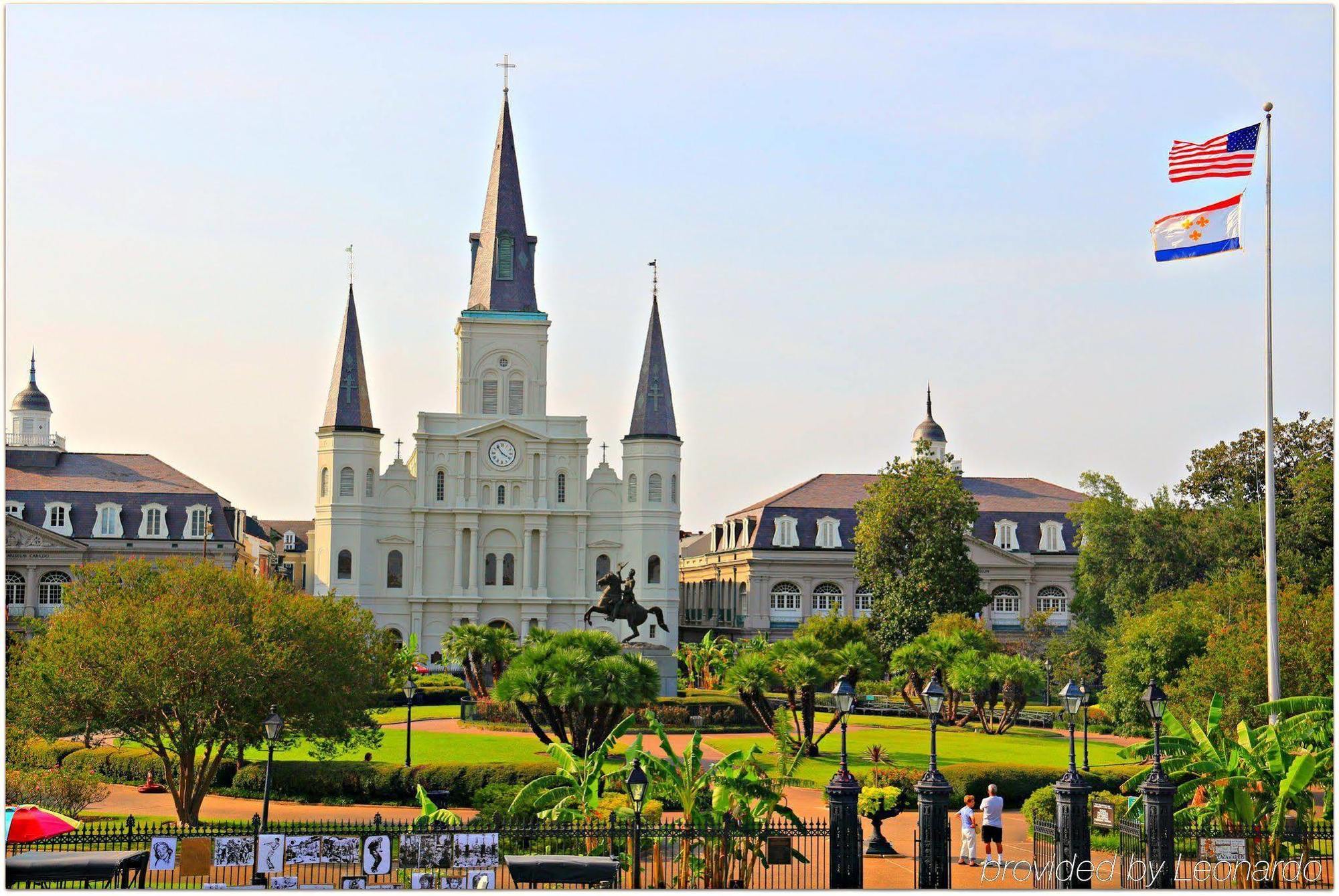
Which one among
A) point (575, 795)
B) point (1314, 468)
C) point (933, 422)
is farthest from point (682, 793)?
point (933, 422)

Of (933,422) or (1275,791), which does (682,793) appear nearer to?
(1275,791)

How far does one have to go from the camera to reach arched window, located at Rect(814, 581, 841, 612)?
9481cm

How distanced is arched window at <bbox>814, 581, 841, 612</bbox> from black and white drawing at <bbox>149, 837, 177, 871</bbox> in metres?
72.6

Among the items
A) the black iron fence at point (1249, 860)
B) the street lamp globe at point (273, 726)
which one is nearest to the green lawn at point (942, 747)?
the black iron fence at point (1249, 860)

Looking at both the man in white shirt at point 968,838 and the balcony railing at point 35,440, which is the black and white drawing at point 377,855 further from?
the balcony railing at point 35,440

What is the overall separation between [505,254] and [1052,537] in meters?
35.9

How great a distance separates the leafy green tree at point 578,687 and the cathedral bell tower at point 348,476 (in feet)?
165

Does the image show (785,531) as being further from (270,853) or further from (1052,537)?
(270,853)

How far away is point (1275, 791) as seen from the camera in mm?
26906

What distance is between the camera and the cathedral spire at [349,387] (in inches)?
3487

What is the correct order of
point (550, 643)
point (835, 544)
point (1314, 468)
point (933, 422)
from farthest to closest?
point (933, 422) < point (835, 544) < point (1314, 468) < point (550, 643)

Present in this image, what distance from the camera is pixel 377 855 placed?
24.7 meters

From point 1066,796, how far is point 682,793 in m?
6.43

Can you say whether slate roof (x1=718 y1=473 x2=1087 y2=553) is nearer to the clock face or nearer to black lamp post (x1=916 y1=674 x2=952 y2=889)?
the clock face
